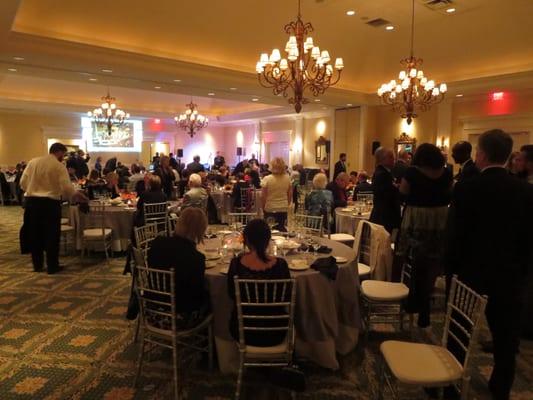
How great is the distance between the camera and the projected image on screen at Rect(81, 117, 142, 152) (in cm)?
1686

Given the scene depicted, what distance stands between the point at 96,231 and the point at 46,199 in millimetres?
926

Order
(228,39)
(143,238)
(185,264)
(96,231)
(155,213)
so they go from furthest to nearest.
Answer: (228,39) < (96,231) < (155,213) < (143,238) < (185,264)

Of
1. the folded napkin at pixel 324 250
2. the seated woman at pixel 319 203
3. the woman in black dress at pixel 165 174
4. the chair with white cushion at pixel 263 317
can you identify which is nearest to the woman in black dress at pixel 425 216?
the folded napkin at pixel 324 250

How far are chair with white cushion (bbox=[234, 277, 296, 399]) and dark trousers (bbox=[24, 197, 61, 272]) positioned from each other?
405 cm

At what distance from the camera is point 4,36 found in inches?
237

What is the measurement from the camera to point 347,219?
593 centimetres

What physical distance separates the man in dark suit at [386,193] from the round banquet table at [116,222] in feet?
12.8

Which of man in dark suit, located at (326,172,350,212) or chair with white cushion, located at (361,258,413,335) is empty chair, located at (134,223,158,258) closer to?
chair with white cushion, located at (361,258,413,335)

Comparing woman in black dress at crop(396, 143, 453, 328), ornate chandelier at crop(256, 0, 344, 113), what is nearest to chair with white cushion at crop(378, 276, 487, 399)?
woman in black dress at crop(396, 143, 453, 328)

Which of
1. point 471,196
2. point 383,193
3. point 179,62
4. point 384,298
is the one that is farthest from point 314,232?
point 179,62

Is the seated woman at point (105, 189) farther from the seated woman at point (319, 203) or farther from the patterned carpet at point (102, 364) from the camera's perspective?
the seated woman at point (319, 203)

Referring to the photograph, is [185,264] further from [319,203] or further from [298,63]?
[298,63]

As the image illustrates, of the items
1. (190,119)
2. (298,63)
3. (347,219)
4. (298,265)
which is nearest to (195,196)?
(347,219)

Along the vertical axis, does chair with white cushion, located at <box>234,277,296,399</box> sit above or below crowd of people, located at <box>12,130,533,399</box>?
below
